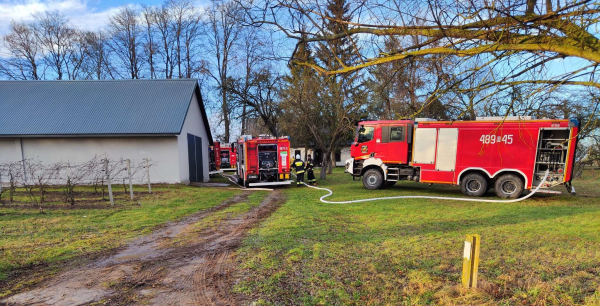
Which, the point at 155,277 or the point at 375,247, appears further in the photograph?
the point at 375,247

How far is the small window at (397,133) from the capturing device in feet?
41.0

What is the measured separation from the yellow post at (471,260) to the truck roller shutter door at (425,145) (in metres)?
9.22

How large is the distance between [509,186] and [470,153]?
1740 mm

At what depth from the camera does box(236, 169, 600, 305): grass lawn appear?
3283 millimetres

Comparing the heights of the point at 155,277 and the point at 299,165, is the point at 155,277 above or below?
below

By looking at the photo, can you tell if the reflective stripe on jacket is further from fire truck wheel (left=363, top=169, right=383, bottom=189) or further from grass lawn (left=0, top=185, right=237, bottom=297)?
grass lawn (left=0, top=185, right=237, bottom=297)

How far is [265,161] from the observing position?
50.6 feet

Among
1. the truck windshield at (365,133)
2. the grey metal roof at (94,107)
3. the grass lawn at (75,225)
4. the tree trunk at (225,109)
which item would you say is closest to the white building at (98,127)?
the grey metal roof at (94,107)

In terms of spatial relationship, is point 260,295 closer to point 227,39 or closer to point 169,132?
point 169,132

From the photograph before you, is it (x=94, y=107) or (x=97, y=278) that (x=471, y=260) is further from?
(x=94, y=107)

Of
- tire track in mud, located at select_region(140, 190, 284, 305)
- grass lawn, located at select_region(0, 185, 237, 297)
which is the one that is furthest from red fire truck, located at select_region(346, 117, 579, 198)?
tire track in mud, located at select_region(140, 190, 284, 305)

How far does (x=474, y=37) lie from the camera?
3.71 metres

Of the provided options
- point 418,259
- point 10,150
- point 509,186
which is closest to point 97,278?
point 418,259

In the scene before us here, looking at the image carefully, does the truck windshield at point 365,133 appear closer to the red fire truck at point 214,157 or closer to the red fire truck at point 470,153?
the red fire truck at point 470,153
